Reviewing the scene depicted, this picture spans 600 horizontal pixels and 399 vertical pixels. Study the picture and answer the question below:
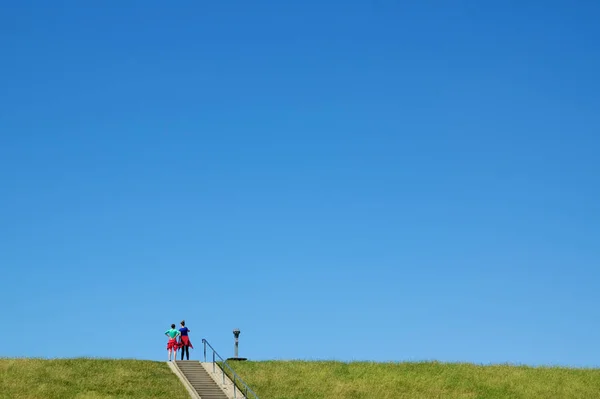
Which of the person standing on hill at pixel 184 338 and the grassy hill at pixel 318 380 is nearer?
the grassy hill at pixel 318 380

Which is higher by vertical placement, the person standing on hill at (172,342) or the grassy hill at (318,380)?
the person standing on hill at (172,342)

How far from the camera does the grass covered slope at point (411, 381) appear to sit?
4403 cm

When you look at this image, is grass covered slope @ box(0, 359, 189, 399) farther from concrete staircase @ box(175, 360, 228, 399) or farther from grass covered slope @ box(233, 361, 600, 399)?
grass covered slope @ box(233, 361, 600, 399)

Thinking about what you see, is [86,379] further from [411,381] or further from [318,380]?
[411,381]

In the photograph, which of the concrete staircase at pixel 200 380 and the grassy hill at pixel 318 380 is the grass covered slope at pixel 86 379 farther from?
the concrete staircase at pixel 200 380

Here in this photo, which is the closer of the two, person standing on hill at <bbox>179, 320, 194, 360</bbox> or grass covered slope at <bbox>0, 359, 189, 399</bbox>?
grass covered slope at <bbox>0, 359, 189, 399</bbox>

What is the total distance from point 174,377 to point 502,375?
1620 cm

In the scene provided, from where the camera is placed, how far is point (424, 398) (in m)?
43.3

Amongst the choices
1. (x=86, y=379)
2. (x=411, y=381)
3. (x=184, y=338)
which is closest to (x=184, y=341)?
(x=184, y=338)

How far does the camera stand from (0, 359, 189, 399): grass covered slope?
41.6 meters

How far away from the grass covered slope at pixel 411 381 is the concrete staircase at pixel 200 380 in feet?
5.34

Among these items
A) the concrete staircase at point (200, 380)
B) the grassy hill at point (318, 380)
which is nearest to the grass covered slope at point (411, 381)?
the grassy hill at point (318, 380)

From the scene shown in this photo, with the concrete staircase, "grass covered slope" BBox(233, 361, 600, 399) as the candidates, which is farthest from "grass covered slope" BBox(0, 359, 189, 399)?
"grass covered slope" BBox(233, 361, 600, 399)

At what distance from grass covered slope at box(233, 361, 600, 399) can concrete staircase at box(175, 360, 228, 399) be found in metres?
1.63
